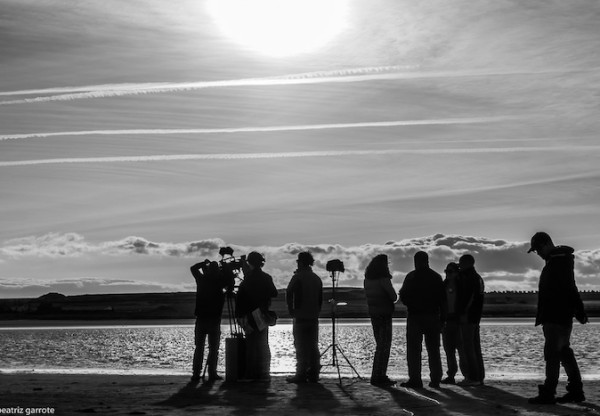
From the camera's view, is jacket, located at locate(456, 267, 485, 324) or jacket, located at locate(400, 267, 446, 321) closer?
jacket, located at locate(400, 267, 446, 321)

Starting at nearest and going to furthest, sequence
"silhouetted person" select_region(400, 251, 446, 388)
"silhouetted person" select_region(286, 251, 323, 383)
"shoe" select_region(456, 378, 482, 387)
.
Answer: "silhouetted person" select_region(400, 251, 446, 388)
"shoe" select_region(456, 378, 482, 387)
"silhouetted person" select_region(286, 251, 323, 383)

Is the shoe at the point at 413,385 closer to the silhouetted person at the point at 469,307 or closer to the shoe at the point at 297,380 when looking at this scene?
the silhouetted person at the point at 469,307

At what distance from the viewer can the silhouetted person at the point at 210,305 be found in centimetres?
1817

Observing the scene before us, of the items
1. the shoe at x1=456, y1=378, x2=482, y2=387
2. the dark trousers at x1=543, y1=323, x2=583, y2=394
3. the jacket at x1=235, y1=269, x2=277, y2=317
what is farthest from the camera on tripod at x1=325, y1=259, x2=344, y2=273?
the dark trousers at x1=543, y1=323, x2=583, y2=394

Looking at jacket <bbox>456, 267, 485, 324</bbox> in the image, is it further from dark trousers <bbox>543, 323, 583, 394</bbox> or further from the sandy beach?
dark trousers <bbox>543, 323, 583, 394</bbox>

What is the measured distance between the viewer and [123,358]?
32219mm

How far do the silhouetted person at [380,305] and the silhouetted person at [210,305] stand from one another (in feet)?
8.80

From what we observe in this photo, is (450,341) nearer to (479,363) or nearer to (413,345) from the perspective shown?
(479,363)

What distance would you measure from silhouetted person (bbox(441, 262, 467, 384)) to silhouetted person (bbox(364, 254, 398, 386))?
112 cm

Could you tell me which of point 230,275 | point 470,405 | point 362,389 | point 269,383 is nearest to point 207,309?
point 230,275

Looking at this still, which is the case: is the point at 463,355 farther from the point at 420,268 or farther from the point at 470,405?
the point at 470,405

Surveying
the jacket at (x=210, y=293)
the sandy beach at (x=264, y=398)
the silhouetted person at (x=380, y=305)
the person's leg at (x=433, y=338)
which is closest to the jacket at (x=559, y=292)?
the sandy beach at (x=264, y=398)

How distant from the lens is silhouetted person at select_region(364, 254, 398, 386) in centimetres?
1709

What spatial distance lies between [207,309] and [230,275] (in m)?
0.74
